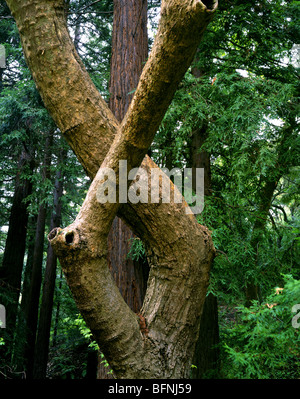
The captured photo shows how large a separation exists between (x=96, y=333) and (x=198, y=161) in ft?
11.9

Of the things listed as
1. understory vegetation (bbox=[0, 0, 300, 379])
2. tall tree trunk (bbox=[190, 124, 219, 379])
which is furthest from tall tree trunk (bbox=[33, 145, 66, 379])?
tall tree trunk (bbox=[190, 124, 219, 379])

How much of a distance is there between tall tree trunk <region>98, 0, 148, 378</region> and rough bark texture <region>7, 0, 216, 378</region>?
1726 millimetres

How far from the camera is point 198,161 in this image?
5.29m

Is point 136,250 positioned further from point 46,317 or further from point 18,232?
point 46,317

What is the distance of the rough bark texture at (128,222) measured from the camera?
73.8 inches

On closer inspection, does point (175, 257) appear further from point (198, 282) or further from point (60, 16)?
point (60, 16)

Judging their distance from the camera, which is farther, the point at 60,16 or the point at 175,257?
the point at 175,257

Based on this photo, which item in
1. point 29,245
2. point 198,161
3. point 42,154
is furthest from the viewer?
point 29,245

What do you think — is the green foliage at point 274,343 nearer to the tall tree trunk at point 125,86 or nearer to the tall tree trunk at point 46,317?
the tall tree trunk at point 125,86

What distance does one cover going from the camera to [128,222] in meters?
2.43

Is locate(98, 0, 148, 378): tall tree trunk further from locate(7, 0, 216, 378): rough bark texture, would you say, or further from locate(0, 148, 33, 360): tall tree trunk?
locate(0, 148, 33, 360): tall tree trunk

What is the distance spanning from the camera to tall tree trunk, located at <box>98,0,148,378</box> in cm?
417

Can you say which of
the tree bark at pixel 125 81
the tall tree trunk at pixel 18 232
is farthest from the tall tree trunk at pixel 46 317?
the tree bark at pixel 125 81

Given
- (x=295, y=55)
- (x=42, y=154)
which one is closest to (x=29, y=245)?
(x=42, y=154)
